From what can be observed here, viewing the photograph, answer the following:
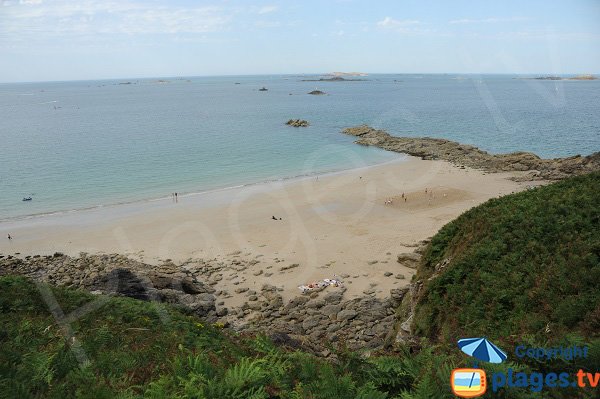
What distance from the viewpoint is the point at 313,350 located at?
1055 centimetres

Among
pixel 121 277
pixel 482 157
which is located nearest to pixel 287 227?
pixel 121 277

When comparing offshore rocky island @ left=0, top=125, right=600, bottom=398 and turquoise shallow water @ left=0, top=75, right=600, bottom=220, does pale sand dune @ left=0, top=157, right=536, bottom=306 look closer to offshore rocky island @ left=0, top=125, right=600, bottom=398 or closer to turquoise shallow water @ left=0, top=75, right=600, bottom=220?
offshore rocky island @ left=0, top=125, right=600, bottom=398

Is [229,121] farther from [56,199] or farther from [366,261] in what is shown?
[366,261]

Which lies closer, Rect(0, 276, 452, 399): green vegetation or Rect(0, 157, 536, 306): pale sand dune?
Rect(0, 276, 452, 399): green vegetation

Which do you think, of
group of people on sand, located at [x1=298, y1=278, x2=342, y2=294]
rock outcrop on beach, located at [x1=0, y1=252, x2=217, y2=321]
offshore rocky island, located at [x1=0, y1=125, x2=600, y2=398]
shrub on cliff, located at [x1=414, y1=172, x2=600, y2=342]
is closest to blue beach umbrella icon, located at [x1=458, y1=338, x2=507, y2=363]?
offshore rocky island, located at [x1=0, y1=125, x2=600, y2=398]

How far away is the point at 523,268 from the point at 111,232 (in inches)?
1059

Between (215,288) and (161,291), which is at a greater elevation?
(161,291)

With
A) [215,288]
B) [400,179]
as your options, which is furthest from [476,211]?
[400,179]

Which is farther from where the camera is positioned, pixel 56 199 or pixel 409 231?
pixel 56 199

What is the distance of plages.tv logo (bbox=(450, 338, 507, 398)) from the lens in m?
4.45

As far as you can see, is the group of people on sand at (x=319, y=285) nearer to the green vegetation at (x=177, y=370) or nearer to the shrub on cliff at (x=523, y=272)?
the shrub on cliff at (x=523, y=272)

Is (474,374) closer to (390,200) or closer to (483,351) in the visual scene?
(483,351)

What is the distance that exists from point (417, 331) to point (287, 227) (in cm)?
1744

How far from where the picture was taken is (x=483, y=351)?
5105 millimetres
